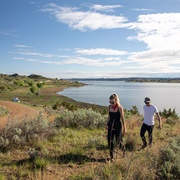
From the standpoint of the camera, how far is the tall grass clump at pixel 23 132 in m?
6.67

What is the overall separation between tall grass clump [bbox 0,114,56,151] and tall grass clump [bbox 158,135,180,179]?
12.9 feet

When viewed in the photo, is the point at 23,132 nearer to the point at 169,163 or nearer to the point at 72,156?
the point at 72,156

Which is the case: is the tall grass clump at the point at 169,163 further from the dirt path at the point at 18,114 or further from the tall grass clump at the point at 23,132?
the dirt path at the point at 18,114

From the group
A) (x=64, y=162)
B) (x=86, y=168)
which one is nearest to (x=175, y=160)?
(x=86, y=168)

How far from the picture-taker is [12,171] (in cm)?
518

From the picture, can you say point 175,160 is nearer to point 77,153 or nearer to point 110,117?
point 110,117

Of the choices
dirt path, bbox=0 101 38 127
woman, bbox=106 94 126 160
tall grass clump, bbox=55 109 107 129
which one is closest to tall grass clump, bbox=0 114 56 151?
dirt path, bbox=0 101 38 127

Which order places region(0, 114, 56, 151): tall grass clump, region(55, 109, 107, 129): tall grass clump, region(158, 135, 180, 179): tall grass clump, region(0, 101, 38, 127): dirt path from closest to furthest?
region(158, 135, 180, 179): tall grass clump
region(0, 114, 56, 151): tall grass clump
region(55, 109, 107, 129): tall grass clump
region(0, 101, 38, 127): dirt path

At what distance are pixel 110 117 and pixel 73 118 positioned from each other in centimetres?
399

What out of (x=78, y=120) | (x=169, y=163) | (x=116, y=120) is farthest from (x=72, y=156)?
(x=78, y=120)

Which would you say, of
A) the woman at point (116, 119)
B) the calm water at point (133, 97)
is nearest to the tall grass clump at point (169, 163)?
the woman at point (116, 119)

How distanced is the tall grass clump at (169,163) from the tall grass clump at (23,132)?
394cm

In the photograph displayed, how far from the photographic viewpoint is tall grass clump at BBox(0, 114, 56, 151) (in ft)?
21.9

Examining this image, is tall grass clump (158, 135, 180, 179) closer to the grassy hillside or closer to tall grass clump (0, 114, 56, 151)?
the grassy hillside
